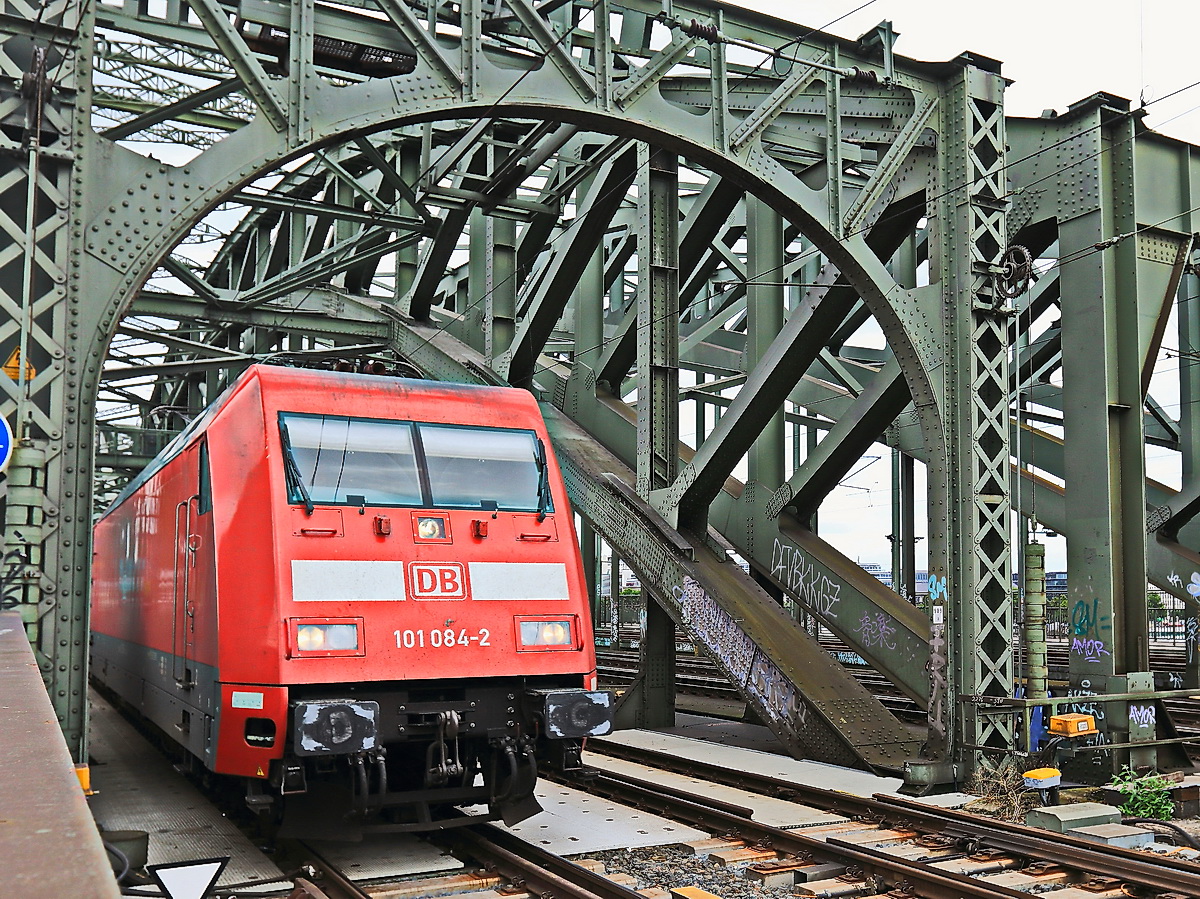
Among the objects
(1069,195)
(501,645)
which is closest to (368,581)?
(501,645)

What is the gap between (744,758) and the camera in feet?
40.9

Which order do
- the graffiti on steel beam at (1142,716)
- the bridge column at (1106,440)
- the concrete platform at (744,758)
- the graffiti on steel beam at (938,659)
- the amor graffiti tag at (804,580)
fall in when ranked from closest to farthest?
the concrete platform at (744,758)
the graffiti on steel beam at (938,659)
the graffiti on steel beam at (1142,716)
the bridge column at (1106,440)
the amor graffiti tag at (804,580)

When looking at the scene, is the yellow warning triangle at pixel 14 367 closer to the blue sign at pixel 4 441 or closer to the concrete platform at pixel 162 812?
the blue sign at pixel 4 441

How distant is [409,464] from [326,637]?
5.04ft

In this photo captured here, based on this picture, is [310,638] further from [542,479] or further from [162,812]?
[162,812]

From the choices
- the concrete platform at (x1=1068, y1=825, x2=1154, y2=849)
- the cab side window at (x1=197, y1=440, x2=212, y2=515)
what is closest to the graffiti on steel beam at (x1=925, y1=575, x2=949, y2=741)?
the concrete platform at (x1=1068, y1=825, x2=1154, y2=849)

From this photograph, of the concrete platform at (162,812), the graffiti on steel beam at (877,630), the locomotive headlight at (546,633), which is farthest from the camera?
the graffiti on steel beam at (877,630)

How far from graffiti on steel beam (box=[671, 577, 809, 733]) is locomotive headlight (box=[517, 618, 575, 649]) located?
186 inches

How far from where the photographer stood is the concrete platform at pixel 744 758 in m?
10.9

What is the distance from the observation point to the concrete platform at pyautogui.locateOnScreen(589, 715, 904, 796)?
10867mm

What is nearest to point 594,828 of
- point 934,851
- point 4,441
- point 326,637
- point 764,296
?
point 934,851

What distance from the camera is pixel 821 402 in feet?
65.9

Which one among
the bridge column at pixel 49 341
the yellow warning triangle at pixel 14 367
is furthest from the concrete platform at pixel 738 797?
the yellow warning triangle at pixel 14 367

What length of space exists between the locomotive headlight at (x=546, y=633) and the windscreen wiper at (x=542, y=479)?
84 centimetres
